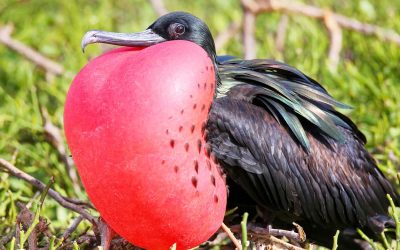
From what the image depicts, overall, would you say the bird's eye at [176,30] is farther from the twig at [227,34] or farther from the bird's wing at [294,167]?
the twig at [227,34]

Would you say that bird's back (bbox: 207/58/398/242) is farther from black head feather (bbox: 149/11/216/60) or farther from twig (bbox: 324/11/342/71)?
twig (bbox: 324/11/342/71)

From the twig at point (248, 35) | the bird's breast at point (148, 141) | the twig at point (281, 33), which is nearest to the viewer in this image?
the bird's breast at point (148, 141)

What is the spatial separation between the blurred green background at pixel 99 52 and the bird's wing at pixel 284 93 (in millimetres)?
696

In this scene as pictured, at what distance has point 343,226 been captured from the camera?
2580mm

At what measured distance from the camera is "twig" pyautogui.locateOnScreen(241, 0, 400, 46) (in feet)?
14.3

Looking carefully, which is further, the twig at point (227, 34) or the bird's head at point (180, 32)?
the twig at point (227, 34)

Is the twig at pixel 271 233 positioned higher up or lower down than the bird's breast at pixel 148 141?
lower down

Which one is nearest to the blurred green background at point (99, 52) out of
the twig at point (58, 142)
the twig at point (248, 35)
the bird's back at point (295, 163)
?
the twig at point (58, 142)

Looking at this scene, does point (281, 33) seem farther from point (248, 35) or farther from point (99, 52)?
point (99, 52)

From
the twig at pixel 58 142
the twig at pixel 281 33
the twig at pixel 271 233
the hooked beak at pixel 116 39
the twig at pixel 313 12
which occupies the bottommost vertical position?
A: the twig at pixel 58 142

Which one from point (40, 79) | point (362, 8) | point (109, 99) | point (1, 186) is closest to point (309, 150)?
point (109, 99)

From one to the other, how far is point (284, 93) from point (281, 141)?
127 mm

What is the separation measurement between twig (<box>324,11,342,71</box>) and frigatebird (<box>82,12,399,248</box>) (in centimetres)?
174

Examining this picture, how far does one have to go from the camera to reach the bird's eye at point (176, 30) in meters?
2.36
